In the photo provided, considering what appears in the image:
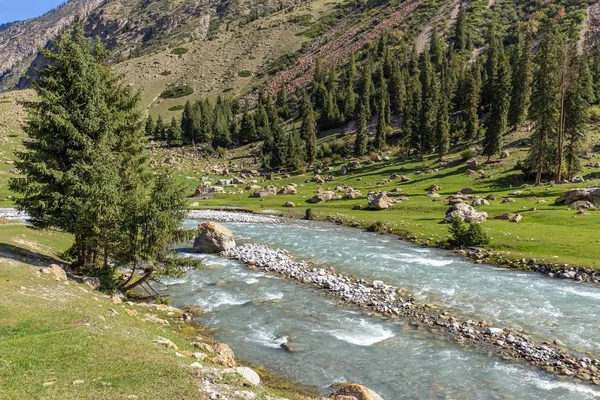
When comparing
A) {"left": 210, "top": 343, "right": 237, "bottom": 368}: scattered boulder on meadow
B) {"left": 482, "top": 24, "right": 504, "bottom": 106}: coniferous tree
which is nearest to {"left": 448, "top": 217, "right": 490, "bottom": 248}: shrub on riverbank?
{"left": 210, "top": 343, "right": 237, "bottom": 368}: scattered boulder on meadow

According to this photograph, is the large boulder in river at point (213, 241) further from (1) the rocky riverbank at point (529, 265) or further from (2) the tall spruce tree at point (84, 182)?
(1) the rocky riverbank at point (529, 265)

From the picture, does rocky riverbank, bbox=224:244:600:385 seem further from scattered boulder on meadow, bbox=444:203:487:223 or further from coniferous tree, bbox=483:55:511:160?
coniferous tree, bbox=483:55:511:160

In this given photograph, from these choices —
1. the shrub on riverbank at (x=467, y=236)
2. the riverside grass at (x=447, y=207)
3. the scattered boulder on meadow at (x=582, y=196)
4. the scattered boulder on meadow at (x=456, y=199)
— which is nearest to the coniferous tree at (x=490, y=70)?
the riverside grass at (x=447, y=207)

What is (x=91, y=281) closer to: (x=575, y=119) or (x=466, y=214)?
(x=466, y=214)

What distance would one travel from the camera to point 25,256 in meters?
28.6

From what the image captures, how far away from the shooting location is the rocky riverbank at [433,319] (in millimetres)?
18641

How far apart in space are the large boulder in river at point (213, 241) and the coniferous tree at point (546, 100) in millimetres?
52860

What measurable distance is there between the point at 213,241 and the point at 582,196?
4559 cm

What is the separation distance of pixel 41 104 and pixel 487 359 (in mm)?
32477

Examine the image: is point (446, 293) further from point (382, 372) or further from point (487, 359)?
point (382, 372)

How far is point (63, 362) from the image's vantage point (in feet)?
42.9

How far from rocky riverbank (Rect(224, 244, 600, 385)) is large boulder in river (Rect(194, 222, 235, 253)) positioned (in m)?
5.23

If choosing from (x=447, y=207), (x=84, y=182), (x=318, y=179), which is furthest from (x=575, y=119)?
(x=84, y=182)

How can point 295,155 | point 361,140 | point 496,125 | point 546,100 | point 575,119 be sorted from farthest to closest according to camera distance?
point 295,155
point 361,140
point 496,125
point 575,119
point 546,100
